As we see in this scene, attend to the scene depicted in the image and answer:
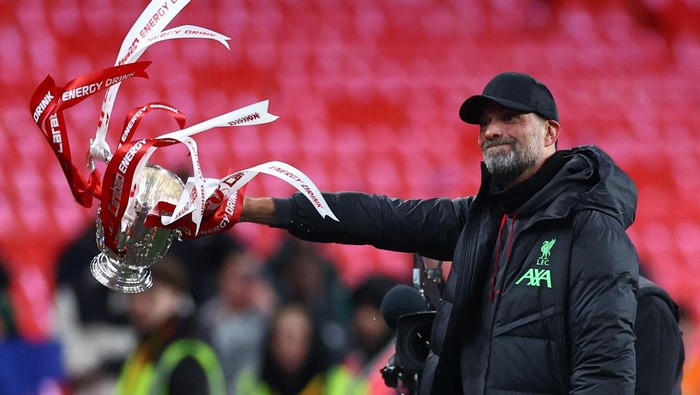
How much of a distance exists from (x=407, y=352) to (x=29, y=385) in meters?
2.19

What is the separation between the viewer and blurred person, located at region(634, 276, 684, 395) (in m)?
2.40

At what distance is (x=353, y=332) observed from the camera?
15.1 ft

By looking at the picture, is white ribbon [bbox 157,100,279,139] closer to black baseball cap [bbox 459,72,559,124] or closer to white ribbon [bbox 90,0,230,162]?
white ribbon [bbox 90,0,230,162]

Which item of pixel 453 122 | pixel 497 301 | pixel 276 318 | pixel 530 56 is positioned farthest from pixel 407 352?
pixel 530 56

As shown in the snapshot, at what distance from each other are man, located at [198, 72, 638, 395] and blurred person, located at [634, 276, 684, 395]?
26cm

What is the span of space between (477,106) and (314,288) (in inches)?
A: 92.4

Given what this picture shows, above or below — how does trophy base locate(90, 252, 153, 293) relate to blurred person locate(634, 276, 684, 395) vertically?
above

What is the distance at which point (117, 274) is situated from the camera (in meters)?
2.30

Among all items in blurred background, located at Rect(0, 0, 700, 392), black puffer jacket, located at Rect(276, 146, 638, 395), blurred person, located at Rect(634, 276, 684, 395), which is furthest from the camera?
blurred background, located at Rect(0, 0, 700, 392)

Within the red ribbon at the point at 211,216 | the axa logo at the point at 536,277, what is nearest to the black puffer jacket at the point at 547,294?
the axa logo at the point at 536,277

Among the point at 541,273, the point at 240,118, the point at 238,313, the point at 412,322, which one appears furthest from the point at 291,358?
the point at 541,273

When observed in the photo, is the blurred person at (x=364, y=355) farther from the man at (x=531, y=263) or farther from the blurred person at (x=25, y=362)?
the man at (x=531, y=263)

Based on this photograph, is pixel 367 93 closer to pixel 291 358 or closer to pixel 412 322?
pixel 291 358

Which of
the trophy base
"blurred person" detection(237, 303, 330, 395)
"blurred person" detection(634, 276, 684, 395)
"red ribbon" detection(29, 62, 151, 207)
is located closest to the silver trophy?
the trophy base
